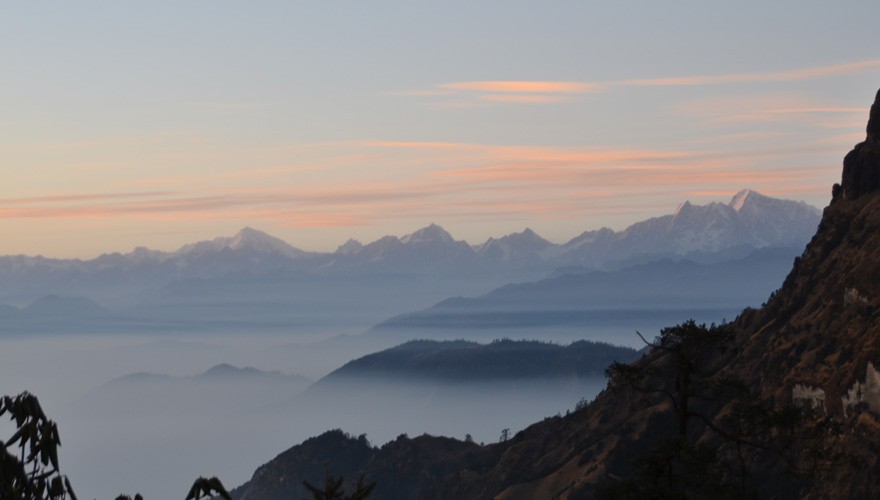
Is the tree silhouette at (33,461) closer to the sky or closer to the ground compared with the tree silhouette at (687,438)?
closer to the sky

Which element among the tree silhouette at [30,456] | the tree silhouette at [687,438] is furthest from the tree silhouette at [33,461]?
the tree silhouette at [687,438]

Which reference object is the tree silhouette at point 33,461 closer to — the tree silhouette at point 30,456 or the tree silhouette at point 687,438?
the tree silhouette at point 30,456

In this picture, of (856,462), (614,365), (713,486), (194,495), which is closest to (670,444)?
(713,486)

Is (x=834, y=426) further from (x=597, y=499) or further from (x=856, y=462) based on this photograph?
(x=597, y=499)

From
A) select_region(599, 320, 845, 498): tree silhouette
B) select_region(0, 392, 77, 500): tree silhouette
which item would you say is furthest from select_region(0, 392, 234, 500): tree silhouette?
select_region(599, 320, 845, 498): tree silhouette

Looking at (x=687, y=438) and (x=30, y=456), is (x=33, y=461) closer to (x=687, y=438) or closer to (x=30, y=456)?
(x=30, y=456)

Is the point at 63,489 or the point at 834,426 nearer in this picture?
the point at 63,489

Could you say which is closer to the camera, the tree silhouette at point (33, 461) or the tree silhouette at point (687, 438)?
the tree silhouette at point (33, 461)

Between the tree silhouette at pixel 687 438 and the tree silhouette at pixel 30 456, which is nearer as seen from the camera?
the tree silhouette at pixel 30 456

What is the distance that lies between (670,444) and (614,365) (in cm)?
837

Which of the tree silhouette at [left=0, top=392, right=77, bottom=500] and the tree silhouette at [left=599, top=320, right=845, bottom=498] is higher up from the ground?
the tree silhouette at [left=0, top=392, right=77, bottom=500]

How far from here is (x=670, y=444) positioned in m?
59.9

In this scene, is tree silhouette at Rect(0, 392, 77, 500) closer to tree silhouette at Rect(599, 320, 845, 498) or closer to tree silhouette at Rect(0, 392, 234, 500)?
tree silhouette at Rect(0, 392, 234, 500)

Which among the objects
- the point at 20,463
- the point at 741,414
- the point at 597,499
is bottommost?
the point at 597,499
